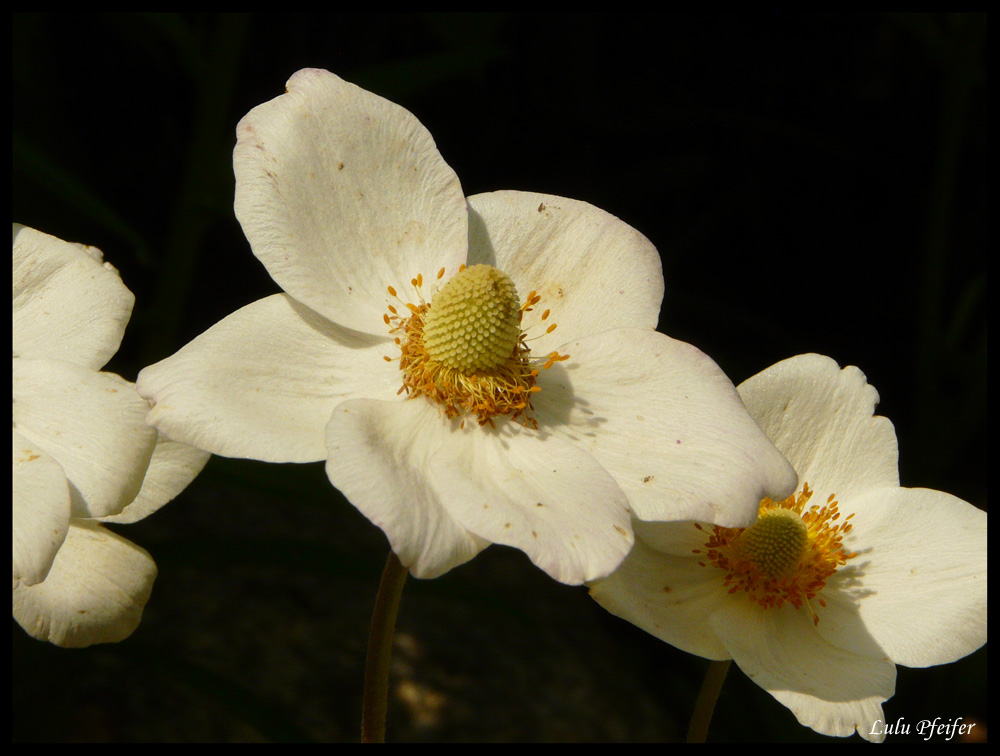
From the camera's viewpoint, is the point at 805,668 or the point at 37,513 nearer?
the point at 37,513

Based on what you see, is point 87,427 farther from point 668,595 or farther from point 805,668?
point 805,668

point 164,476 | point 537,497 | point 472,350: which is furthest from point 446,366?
point 164,476

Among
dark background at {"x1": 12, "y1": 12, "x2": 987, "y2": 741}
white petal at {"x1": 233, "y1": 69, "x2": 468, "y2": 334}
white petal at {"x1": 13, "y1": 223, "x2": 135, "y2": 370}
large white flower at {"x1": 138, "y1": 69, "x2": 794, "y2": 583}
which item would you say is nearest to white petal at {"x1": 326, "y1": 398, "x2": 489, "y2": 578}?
large white flower at {"x1": 138, "y1": 69, "x2": 794, "y2": 583}

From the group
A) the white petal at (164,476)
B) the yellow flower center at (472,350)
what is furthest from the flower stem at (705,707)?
the white petal at (164,476)

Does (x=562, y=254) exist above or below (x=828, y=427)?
above

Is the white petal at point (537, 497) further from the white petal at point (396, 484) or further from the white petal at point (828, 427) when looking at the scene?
the white petal at point (828, 427)

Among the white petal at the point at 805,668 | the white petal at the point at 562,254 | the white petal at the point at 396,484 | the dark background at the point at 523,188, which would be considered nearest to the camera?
the white petal at the point at 396,484

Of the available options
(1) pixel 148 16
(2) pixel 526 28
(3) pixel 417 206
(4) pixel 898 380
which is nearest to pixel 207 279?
(1) pixel 148 16
